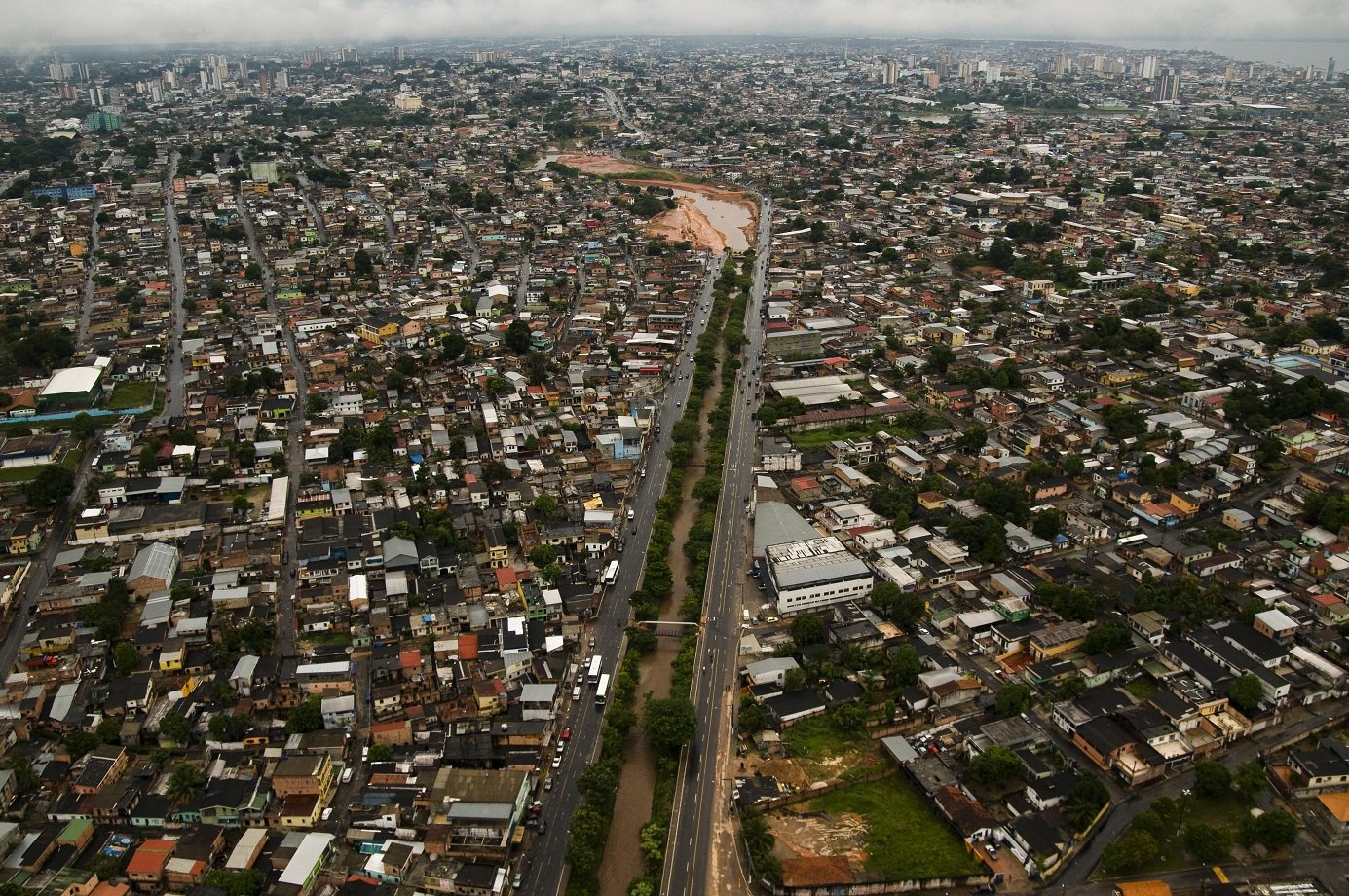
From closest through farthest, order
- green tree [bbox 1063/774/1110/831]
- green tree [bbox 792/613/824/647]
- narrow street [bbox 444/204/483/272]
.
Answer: green tree [bbox 1063/774/1110/831] < green tree [bbox 792/613/824/647] < narrow street [bbox 444/204/483/272]

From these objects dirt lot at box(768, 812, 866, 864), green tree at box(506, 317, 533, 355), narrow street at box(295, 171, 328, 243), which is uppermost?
narrow street at box(295, 171, 328, 243)

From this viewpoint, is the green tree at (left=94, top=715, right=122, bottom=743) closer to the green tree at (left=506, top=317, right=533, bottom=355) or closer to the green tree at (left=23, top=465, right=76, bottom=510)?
the green tree at (left=23, top=465, right=76, bottom=510)

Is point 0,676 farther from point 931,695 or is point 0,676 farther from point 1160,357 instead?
point 1160,357

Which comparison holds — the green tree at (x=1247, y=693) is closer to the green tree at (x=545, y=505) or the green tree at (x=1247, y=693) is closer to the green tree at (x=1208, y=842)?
the green tree at (x=1208, y=842)

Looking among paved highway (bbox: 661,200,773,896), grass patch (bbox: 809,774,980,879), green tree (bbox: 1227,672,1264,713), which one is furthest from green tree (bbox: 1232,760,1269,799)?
paved highway (bbox: 661,200,773,896)

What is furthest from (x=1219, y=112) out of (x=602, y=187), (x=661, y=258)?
(x=661, y=258)

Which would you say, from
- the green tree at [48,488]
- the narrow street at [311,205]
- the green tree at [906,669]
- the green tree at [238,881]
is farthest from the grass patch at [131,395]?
the green tree at [906,669]

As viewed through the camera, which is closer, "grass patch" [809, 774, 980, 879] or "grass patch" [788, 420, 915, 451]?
"grass patch" [809, 774, 980, 879]

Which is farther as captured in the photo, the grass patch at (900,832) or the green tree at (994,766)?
the green tree at (994,766)

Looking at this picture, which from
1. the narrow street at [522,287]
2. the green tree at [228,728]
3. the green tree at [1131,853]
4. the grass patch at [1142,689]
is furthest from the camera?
the narrow street at [522,287]
